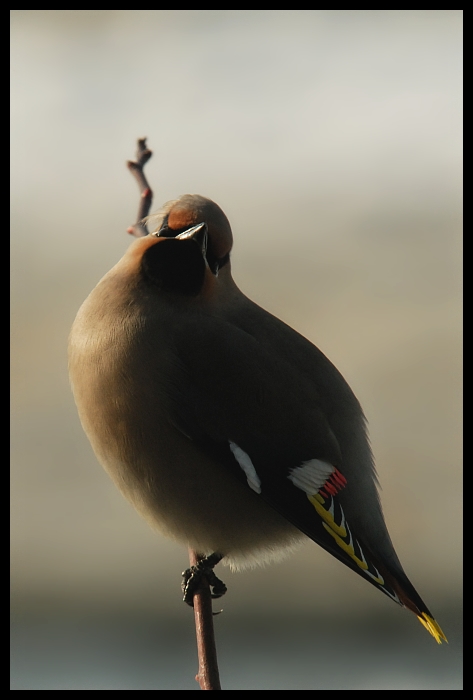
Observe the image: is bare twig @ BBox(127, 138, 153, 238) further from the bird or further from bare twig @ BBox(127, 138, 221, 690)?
the bird

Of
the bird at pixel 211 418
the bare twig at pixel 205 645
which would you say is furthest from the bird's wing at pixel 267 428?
the bare twig at pixel 205 645

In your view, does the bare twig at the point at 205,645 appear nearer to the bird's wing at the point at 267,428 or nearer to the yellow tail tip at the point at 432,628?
the bird's wing at the point at 267,428

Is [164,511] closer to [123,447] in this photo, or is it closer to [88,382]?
[123,447]

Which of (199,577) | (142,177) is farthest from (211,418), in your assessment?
(142,177)

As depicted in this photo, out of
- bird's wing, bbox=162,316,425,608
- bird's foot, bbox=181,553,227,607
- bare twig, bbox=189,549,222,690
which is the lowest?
bare twig, bbox=189,549,222,690

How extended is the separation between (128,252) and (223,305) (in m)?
0.34

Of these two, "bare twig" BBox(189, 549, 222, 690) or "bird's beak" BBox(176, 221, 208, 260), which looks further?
"bird's beak" BBox(176, 221, 208, 260)

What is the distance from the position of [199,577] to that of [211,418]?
0.49 meters

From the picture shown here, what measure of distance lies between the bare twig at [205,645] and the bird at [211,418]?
0.43ft

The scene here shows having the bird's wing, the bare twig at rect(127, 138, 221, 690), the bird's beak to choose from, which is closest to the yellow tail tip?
the bird's wing

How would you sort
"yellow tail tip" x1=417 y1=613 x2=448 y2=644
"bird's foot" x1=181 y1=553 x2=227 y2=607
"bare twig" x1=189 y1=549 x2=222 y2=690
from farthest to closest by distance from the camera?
1. "bird's foot" x1=181 y1=553 x2=227 y2=607
2. "yellow tail tip" x1=417 y1=613 x2=448 y2=644
3. "bare twig" x1=189 y1=549 x2=222 y2=690

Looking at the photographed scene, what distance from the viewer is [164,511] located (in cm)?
329

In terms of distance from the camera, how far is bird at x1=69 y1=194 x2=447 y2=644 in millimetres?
3203

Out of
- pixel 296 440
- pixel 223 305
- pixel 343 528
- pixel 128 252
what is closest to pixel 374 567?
pixel 343 528
